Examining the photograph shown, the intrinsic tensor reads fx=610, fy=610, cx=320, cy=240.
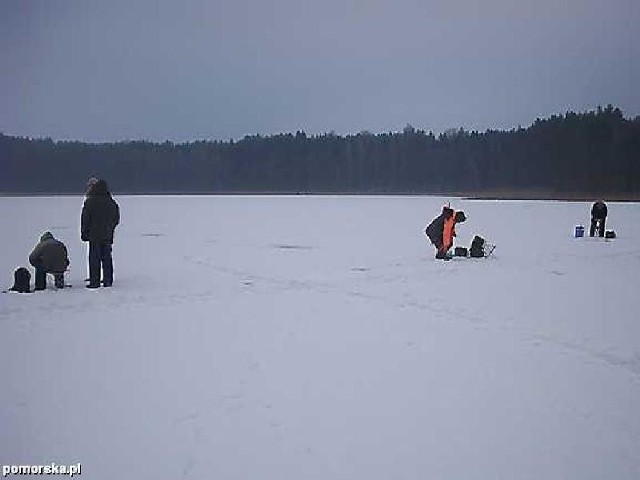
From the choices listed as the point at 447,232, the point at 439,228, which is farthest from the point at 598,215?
the point at 439,228

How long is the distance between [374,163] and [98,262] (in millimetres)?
108230

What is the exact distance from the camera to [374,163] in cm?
11781

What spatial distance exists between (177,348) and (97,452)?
2716 mm

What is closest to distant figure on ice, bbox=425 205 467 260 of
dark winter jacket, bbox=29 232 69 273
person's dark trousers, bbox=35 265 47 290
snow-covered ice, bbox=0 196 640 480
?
snow-covered ice, bbox=0 196 640 480

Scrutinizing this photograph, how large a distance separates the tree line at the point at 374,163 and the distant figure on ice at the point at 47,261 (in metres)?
56.7

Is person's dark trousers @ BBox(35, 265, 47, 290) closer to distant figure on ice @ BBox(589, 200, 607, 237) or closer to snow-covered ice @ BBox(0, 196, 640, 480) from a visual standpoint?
snow-covered ice @ BBox(0, 196, 640, 480)

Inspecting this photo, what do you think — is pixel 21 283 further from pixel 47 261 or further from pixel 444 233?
pixel 444 233

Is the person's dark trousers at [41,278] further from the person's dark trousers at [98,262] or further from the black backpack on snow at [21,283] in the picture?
the person's dark trousers at [98,262]

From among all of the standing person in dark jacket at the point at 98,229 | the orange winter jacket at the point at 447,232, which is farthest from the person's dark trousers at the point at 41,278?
the orange winter jacket at the point at 447,232

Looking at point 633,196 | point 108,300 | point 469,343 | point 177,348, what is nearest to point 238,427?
point 177,348

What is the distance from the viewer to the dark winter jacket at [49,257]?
37.1ft

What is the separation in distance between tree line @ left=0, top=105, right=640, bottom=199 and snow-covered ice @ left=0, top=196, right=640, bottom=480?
58440 millimetres

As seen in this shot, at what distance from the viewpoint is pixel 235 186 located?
117250 mm

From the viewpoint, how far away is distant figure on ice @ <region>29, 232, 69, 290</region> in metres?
11.3
